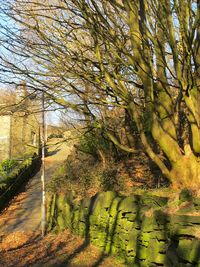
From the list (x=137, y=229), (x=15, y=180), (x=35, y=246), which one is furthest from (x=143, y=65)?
(x=15, y=180)

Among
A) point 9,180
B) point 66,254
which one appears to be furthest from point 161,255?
point 9,180

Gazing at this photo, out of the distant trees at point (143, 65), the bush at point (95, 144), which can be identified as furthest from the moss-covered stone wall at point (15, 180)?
the distant trees at point (143, 65)

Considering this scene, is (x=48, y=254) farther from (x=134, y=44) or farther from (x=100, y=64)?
(x=134, y=44)

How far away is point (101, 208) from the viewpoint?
1083 centimetres

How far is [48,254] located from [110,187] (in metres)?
5.14

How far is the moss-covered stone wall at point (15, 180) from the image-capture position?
2091 centimetres

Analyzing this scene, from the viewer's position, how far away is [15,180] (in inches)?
973

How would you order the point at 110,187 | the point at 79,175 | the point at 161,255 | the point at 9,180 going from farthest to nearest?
the point at 9,180 → the point at 79,175 → the point at 110,187 → the point at 161,255

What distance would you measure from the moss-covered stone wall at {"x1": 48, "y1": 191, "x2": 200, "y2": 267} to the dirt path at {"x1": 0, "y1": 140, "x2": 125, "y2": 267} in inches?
13.4

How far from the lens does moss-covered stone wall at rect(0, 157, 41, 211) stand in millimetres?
20906

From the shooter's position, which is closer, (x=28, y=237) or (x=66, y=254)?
(x=66, y=254)

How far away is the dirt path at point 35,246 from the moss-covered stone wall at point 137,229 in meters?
0.34

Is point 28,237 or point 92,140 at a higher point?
point 92,140

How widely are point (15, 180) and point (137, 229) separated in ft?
56.1
